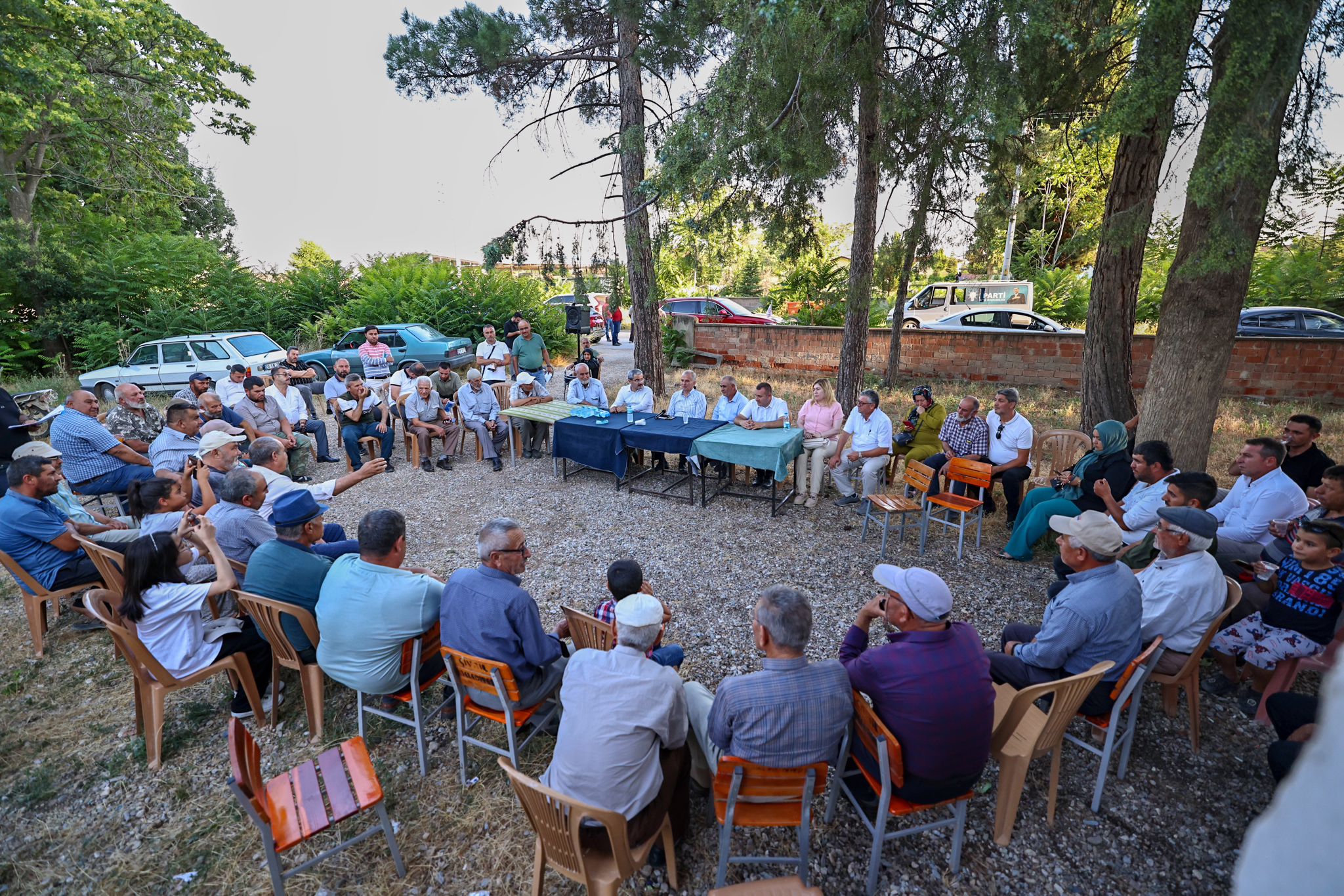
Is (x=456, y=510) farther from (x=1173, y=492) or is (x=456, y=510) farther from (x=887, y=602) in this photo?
(x=1173, y=492)

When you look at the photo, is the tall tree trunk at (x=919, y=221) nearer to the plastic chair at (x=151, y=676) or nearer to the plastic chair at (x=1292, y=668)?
the plastic chair at (x=1292, y=668)

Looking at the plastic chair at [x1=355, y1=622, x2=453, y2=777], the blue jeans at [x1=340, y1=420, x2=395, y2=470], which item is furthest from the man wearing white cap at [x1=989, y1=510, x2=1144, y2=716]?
the blue jeans at [x1=340, y1=420, x2=395, y2=470]

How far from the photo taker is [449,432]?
27.5 ft

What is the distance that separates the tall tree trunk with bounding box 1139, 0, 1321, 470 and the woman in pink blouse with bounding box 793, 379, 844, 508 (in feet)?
9.17

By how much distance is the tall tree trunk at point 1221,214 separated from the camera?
3492 millimetres

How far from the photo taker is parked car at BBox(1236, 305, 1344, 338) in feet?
37.0

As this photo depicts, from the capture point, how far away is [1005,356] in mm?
12102

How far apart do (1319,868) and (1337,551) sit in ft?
12.6

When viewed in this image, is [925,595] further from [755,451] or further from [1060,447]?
[1060,447]

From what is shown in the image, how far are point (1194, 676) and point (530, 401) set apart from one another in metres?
7.61

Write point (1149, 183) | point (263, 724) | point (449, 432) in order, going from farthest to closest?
point (449, 432)
point (1149, 183)
point (263, 724)

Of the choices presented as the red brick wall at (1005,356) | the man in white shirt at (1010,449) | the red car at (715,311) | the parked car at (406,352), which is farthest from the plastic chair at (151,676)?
Result: the red car at (715,311)

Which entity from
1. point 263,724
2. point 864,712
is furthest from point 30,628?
point 864,712

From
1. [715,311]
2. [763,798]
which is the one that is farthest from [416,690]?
[715,311]
